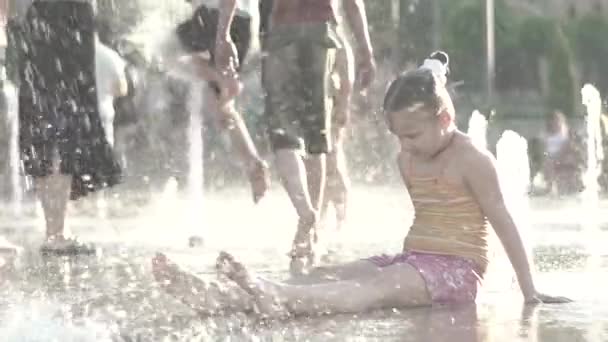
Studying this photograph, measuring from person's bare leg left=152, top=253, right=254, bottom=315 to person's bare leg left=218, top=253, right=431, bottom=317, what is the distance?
6 cm

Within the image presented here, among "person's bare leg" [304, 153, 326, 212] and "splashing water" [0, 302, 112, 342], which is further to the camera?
"person's bare leg" [304, 153, 326, 212]

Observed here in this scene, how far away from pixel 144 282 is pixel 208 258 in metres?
0.92

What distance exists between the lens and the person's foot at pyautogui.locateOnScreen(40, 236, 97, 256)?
5.53m

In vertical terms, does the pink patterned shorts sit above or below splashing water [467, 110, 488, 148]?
below

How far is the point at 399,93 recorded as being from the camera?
141 inches

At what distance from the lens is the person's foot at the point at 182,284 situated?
3.27 m

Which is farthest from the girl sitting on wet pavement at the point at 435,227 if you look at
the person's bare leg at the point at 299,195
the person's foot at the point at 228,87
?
the person's foot at the point at 228,87

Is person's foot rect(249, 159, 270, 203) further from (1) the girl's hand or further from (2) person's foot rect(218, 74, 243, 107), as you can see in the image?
(1) the girl's hand

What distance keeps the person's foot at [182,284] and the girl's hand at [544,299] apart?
895mm

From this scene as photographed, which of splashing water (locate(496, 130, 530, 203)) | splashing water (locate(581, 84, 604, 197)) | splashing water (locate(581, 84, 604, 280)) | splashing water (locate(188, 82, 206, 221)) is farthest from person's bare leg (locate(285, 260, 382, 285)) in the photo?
splashing water (locate(581, 84, 604, 197))

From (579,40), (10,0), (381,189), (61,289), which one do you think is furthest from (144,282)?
(579,40)

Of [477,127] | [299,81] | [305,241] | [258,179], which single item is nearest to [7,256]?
[258,179]

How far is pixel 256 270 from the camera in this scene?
4629mm

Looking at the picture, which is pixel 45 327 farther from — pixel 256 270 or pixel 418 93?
pixel 256 270
